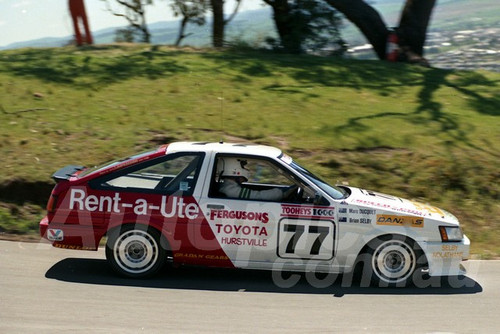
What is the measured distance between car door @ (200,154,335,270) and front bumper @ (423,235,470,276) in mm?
1100

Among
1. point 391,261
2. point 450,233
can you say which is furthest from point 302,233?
point 450,233

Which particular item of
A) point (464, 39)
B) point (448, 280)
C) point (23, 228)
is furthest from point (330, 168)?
point (464, 39)

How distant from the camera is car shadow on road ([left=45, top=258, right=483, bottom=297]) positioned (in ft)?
25.6

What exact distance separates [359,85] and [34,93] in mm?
6951

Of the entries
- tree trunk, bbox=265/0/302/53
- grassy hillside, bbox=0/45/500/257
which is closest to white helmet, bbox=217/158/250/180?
grassy hillside, bbox=0/45/500/257

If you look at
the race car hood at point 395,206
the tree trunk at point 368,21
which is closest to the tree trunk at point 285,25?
the tree trunk at point 368,21

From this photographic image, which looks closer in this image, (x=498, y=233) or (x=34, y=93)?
(x=498, y=233)

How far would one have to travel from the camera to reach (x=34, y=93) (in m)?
14.6

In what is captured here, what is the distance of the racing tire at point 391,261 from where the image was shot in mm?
7992

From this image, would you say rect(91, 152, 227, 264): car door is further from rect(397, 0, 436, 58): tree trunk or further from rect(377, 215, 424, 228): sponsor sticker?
rect(397, 0, 436, 58): tree trunk

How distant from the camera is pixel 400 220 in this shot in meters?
7.96

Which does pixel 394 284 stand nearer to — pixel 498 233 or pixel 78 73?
pixel 498 233

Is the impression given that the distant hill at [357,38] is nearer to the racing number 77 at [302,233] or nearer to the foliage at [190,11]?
the foliage at [190,11]

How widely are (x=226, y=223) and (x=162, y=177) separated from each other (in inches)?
35.1
